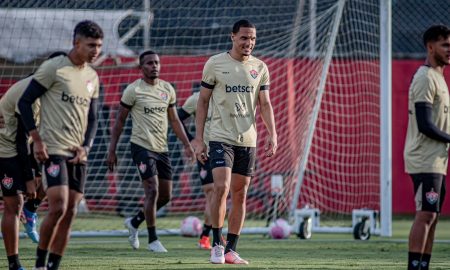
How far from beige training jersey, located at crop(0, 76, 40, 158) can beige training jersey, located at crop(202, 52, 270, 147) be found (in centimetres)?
189

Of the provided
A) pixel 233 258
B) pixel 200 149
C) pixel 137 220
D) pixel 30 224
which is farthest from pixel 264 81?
pixel 30 224

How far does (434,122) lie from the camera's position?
802cm

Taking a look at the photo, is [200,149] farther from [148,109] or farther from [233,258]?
[148,109]

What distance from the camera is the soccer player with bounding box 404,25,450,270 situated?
788cm

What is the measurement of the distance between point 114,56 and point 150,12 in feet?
5.42

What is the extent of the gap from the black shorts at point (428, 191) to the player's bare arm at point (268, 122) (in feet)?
7.37

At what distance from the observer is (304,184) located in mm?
19672

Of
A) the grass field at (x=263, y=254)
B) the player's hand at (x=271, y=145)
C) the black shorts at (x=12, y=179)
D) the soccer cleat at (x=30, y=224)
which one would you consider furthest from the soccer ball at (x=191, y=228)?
the black shorts at (x=12, y=179)

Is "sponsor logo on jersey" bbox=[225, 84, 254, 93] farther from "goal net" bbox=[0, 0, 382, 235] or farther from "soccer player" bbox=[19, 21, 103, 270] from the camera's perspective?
"goal net" bbox=[0, 0, 382, 235]

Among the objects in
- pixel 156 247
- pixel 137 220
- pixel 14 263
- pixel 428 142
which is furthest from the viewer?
pixel 137 220

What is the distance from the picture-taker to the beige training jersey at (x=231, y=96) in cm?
994

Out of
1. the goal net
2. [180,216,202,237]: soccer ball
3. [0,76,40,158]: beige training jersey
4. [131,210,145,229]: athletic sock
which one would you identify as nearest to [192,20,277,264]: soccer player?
[0,76,40,158]: beige training jersey

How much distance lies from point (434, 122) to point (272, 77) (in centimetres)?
1050

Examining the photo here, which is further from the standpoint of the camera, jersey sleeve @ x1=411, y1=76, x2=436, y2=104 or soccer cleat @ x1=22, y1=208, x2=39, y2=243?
soccer cleat @ x1=22, y1=208, x2=39, y2=243
